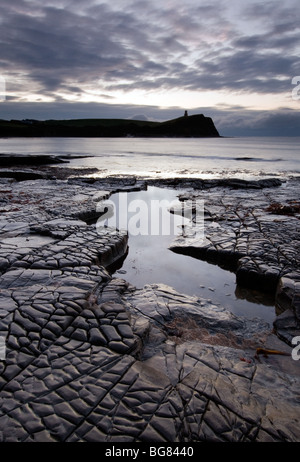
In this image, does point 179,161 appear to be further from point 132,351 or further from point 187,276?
point 132,351

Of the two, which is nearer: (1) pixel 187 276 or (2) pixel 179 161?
(1) pixel 187 276

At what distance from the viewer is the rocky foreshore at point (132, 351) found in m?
2.60

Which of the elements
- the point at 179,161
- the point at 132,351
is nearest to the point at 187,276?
the point at 132,351

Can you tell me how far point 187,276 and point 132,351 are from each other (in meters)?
2.99

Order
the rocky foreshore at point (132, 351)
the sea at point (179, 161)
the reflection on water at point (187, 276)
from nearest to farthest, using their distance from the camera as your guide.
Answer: the rocky foreshore at point (132, 351), the reflection on water at point (187, 276), the sea at point (179, 161)

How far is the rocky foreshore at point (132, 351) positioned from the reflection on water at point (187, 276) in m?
0.27

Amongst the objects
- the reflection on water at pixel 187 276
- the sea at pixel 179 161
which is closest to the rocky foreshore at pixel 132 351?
the reflection on water at pixel 187 276

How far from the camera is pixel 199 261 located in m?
7.02

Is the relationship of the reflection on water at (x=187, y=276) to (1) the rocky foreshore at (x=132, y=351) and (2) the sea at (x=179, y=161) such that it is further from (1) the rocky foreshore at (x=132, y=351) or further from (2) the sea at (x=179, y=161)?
(2) the sea at (x=179, y=161)

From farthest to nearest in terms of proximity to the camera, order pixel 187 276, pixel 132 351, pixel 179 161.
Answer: pixel 179 161, pixel 187 276, pixel 132 351

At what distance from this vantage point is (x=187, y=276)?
6270 millimetres

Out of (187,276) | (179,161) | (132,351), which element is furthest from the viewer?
(179,161)

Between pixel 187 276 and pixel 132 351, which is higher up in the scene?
pixel 132 351

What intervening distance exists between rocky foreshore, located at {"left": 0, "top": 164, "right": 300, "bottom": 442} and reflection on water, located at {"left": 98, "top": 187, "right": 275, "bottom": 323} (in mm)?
274
